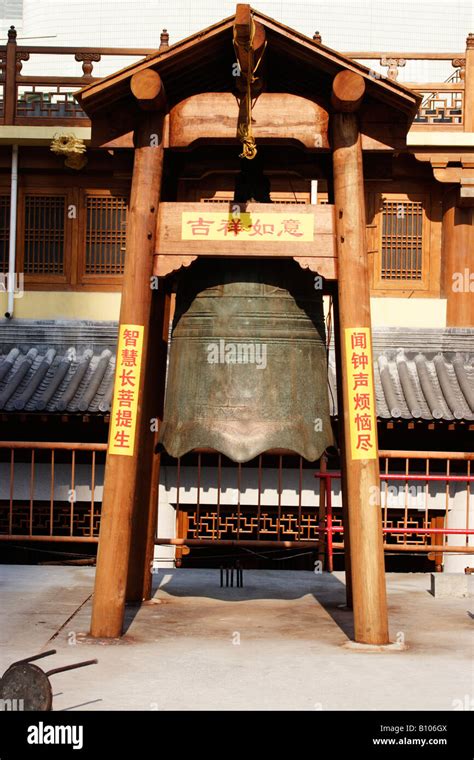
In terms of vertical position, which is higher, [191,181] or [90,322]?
[191,181]

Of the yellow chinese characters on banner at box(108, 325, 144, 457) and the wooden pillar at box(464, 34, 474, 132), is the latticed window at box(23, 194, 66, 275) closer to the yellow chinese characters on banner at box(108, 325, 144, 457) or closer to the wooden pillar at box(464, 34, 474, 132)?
the wooden pillar at box(464, 34, 474, 132)

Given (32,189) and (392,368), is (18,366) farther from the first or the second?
(392,368)

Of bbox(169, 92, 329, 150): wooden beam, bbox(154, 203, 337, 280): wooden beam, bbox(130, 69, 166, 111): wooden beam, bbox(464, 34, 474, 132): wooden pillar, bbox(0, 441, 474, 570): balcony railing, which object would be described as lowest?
bbox(0, 441, 474, 570): balcony railing

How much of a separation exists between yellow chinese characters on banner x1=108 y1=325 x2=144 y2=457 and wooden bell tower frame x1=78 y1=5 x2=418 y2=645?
0.15ft

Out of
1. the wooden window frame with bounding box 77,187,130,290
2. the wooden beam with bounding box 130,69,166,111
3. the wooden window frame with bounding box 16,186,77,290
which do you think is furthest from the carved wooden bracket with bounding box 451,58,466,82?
the wooden beam with bounding box 130,69,166,111

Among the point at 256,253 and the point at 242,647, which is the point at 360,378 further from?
the point at 242,647

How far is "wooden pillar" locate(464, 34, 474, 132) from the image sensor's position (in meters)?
16.0

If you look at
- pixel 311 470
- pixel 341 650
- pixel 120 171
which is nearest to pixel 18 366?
pixel 311 470

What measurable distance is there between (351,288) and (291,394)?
0.86 metres

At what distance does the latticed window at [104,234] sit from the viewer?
16469 mm

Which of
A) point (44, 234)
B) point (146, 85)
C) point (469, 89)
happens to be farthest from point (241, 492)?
point (146, 85)

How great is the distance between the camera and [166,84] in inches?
299

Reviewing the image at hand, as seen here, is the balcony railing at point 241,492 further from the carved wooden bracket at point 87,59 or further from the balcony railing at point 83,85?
the carved wooden bracket at point 87,59

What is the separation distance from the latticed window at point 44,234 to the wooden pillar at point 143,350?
9175 mm
